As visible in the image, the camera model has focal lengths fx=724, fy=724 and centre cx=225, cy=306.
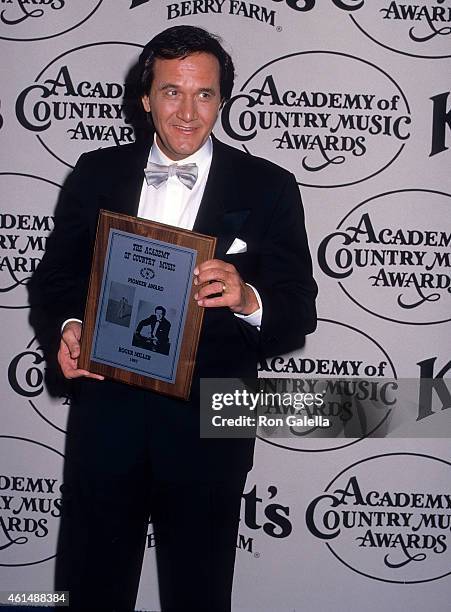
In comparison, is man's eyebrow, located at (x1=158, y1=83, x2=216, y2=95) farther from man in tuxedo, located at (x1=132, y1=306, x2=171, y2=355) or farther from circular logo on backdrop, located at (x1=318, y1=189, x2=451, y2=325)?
circular logo on backdrop, located at (x1=318, y1=189, x2=451, y2=325)

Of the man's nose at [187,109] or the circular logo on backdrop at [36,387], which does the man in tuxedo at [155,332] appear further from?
the circular logo on backdrop at [36,387]

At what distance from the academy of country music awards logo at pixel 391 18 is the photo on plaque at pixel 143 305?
89 cm

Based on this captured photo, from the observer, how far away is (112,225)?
139cm

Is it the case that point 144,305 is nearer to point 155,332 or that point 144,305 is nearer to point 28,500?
point 155,332

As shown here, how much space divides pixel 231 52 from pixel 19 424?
122 cm

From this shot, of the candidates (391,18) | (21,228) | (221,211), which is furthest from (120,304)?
(391,18)

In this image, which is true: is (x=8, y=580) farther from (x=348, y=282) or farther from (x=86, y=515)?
(x=348, y=282)

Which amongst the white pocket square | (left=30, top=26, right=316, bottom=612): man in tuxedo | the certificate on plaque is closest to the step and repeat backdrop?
(left=30, top=26, right=316, bottom=612): man in tuxedo

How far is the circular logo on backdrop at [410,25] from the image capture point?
1.92 metres

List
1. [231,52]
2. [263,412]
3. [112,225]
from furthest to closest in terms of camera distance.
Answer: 1. [263,412]
2. [231,52]
3. [112,225]

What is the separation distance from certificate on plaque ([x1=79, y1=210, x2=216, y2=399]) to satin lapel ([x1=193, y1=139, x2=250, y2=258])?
0.13 m

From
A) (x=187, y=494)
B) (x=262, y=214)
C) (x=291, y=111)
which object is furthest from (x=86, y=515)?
(x=291, y=111)

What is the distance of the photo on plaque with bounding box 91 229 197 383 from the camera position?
1356 millimetres

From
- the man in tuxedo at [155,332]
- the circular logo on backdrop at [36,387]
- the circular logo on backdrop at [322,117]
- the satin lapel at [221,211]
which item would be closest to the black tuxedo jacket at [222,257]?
the satin lapel at [221,211]
